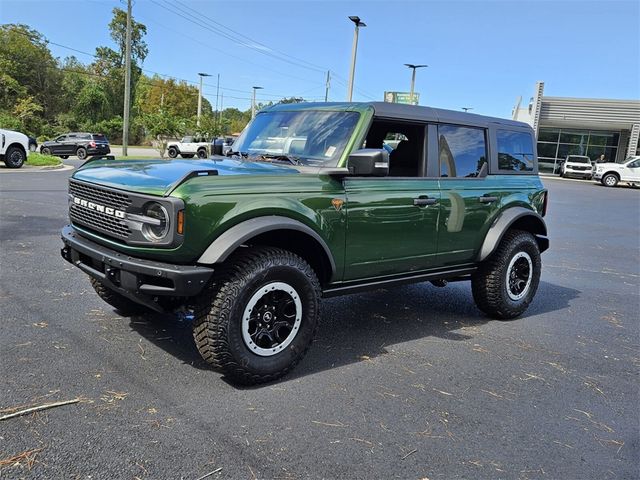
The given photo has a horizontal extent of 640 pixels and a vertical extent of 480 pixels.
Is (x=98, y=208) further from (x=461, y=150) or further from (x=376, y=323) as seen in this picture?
(x=461, y=150)

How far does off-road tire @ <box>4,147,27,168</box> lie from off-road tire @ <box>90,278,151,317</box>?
53.6ft

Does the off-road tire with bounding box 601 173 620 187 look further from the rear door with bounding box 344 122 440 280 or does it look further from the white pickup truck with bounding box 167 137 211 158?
the rear door with bounding box 344 122 440 280

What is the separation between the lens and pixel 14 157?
18500 mm

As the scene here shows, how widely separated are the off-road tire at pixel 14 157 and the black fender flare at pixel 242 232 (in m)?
17.9

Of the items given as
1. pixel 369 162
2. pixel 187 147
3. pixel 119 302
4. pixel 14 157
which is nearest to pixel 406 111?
pixel 369 162

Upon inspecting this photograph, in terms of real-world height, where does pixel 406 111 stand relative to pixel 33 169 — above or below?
above

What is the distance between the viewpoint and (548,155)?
43.4 metres

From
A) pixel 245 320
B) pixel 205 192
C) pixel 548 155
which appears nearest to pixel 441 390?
pixel 245 320

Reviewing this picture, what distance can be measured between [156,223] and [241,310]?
76 centimetres

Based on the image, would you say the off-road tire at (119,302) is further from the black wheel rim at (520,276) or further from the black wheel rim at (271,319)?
the black wheel rim at (520,276)

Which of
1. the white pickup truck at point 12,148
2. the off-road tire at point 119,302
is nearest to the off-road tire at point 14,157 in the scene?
the white pickup truck at point 12,148

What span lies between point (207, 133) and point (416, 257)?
133 ft

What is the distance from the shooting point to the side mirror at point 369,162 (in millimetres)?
3801

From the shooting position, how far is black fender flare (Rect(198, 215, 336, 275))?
332cm
